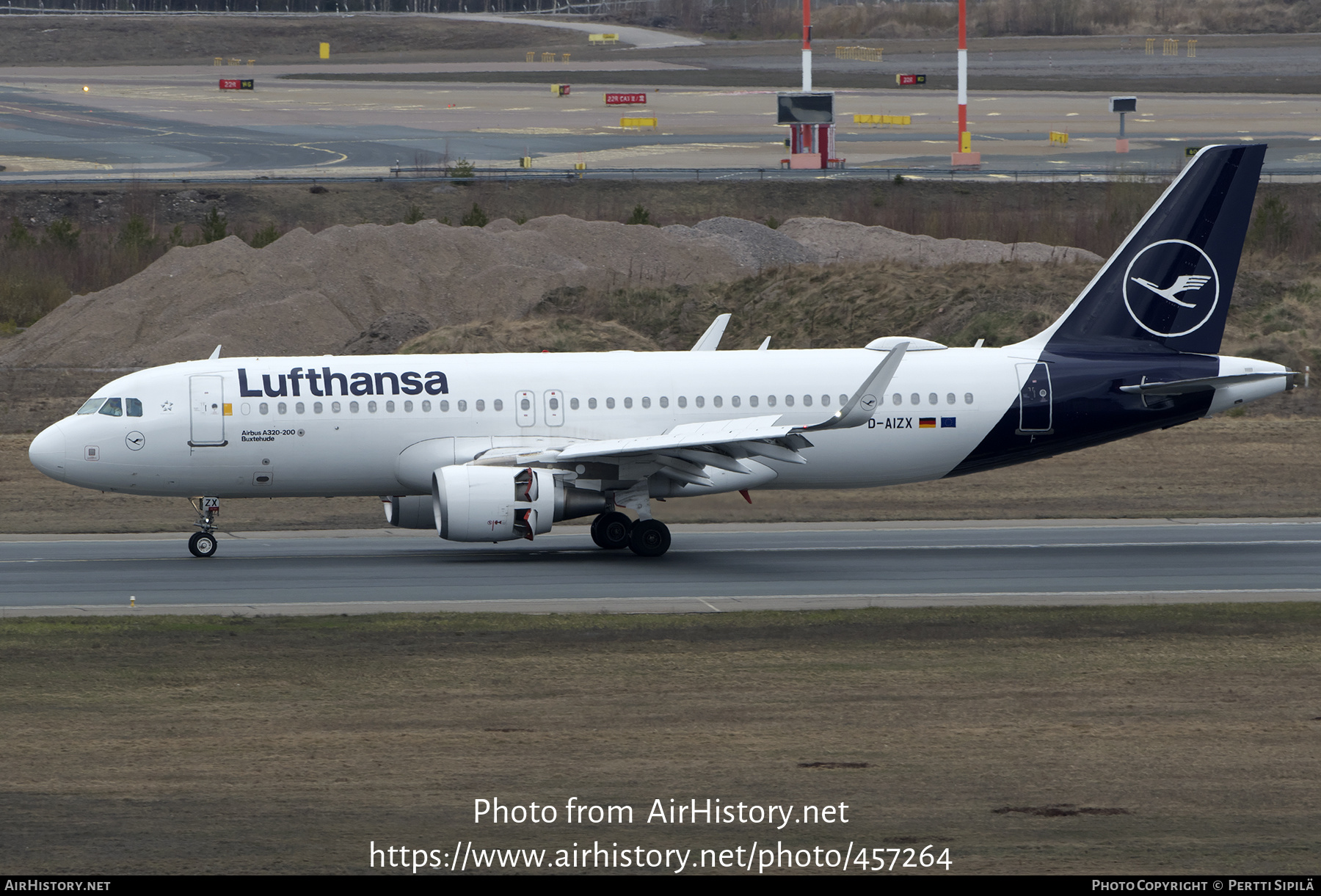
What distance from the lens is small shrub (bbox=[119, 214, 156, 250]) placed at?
74688 millimetres

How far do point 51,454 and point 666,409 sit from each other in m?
12.4

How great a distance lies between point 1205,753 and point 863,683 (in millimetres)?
4999

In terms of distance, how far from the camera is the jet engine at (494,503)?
29594 millimetres

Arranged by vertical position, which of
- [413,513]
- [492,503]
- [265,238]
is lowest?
[413,513]

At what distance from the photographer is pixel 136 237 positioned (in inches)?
2945

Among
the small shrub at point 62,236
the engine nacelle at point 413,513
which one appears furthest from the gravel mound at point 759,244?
the engine nacelle at point 413,513

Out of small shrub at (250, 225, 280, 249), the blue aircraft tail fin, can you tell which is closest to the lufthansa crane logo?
the blue aircraft tail fin

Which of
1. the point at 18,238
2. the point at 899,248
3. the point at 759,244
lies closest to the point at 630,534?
the point at 759,244

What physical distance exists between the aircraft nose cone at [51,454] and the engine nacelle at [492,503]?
7.88m

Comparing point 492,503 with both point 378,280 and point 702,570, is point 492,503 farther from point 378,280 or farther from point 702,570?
point 378,280

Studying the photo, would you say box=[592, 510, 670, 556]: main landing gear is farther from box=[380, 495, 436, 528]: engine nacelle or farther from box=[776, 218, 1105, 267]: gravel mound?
box=[776, 218, 1105, 267]: gravel mound

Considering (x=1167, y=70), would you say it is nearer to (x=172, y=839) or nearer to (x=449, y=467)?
(x=449, y=467)

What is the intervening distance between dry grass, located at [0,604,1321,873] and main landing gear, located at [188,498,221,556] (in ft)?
22.2
